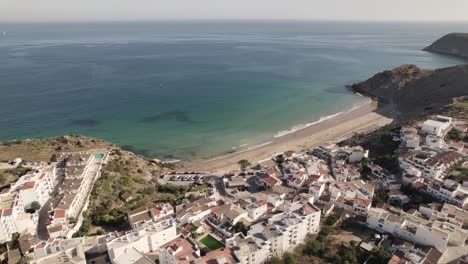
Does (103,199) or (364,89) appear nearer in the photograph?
(103,199)

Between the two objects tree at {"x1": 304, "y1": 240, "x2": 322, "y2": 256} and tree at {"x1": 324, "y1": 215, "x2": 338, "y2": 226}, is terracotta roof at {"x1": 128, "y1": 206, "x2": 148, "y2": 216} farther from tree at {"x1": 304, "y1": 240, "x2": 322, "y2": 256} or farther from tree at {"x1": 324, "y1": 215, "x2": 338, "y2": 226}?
tree at {"x1": 324, "y1": 215, "x2": 338, "y2": 226}

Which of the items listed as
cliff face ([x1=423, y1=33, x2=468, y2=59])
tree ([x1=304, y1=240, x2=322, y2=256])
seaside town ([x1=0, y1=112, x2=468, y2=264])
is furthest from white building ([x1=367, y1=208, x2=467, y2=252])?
cliff face ([x1=423, y1=33, x2=468, y2=59])

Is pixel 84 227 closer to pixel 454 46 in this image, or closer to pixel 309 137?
pixel 309 137

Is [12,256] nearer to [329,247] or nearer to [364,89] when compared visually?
[329,247]

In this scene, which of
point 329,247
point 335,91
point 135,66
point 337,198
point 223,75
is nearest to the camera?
point 329,247

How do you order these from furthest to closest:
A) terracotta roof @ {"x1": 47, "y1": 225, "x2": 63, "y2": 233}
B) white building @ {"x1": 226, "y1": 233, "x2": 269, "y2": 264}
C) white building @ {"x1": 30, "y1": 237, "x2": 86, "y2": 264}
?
terracotta roof @ {"x1": 47, "y1": 225, "x2": 63, "y2": 233}
white building @ {"x1": 226, "y1": 233, "x2": 269, "y2": 264}
white building @ {"x1": 30, "y1": 237, "x2": 86, "y2": 264}

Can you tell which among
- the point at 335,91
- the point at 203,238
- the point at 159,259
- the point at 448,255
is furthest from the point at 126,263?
the point at 335,91

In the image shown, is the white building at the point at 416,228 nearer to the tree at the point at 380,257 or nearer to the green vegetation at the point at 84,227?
the tree at the point at 380,257
